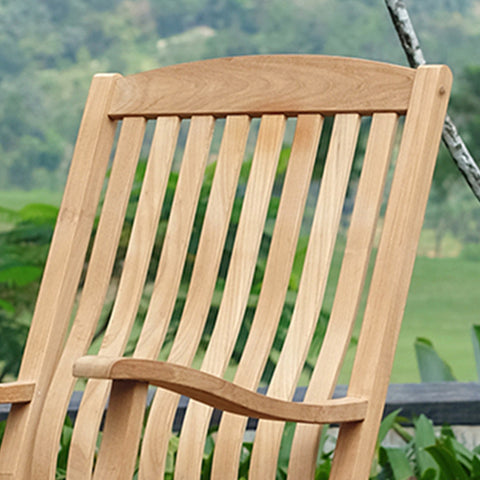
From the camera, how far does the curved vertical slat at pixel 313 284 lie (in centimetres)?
95

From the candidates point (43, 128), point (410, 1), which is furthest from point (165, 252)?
point (410, 1)

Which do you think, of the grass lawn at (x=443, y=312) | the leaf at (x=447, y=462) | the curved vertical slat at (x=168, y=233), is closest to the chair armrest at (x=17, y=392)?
the curved vertical slat at (x=168, y=233)

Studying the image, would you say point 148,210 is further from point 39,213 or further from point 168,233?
point 39,213

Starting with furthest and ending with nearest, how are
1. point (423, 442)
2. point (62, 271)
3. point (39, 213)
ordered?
point (39, 213) → point (423, 442) → point (62, 271)

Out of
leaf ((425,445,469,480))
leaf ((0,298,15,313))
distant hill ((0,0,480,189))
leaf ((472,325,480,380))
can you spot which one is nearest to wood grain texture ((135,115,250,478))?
leaf ((425,445,469,480))

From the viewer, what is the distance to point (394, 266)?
88cm

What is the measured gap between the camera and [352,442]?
84cm

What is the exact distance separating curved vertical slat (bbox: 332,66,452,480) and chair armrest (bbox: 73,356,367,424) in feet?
0.09

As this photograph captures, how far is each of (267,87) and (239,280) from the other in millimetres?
258

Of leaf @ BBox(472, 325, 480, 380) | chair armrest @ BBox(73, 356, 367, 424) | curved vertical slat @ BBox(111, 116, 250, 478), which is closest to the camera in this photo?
chair armrest @ BBox(73, 356, 367, 424)

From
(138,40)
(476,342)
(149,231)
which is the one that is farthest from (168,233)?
(138,40)

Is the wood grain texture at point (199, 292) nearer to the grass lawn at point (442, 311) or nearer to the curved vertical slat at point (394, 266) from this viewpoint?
the curved vertical slat at point (394, 266)

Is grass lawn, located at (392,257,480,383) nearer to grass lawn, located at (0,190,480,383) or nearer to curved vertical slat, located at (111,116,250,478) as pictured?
grass lawn, located at (0,190,480,383)

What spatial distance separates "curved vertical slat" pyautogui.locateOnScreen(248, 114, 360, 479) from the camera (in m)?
0.95
